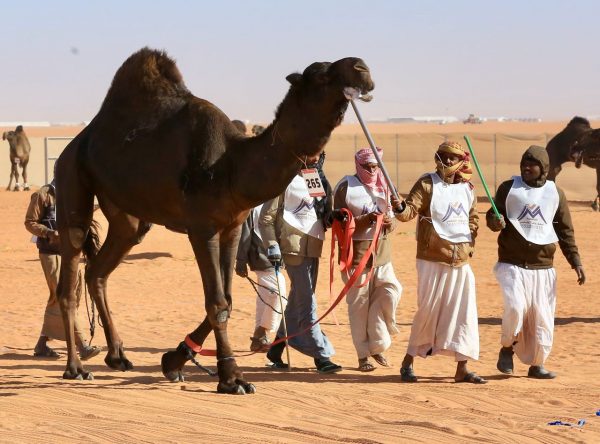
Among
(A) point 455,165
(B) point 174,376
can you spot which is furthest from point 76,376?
(A) point 455,165

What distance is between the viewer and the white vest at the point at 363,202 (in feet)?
35.8

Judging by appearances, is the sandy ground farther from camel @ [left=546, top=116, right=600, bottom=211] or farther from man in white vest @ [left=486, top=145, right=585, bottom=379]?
camel @ [left=546, top=116, right=600, bottom=211]

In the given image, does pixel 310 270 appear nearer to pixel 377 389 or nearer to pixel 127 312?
pixel 377 389

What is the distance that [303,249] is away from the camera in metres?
11.2

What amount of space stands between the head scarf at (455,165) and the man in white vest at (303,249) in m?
1.16

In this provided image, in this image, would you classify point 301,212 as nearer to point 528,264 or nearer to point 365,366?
point 365,366

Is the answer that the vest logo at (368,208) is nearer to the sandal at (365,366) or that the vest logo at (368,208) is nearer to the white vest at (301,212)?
the white vest at (301,212)

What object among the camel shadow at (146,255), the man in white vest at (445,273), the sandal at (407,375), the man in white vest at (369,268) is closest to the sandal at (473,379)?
the man in white vest at (445,273)

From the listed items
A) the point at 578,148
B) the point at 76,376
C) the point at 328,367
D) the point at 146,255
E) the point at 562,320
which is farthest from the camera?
the point at 578,148

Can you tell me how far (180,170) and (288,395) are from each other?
2017 mm

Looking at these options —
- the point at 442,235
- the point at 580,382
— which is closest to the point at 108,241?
the point at 442,235

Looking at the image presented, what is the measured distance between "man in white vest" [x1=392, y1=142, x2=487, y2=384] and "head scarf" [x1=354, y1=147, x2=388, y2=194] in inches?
23.1

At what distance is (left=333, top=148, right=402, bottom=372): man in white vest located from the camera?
10.9 meters

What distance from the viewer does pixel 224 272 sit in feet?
33.6
